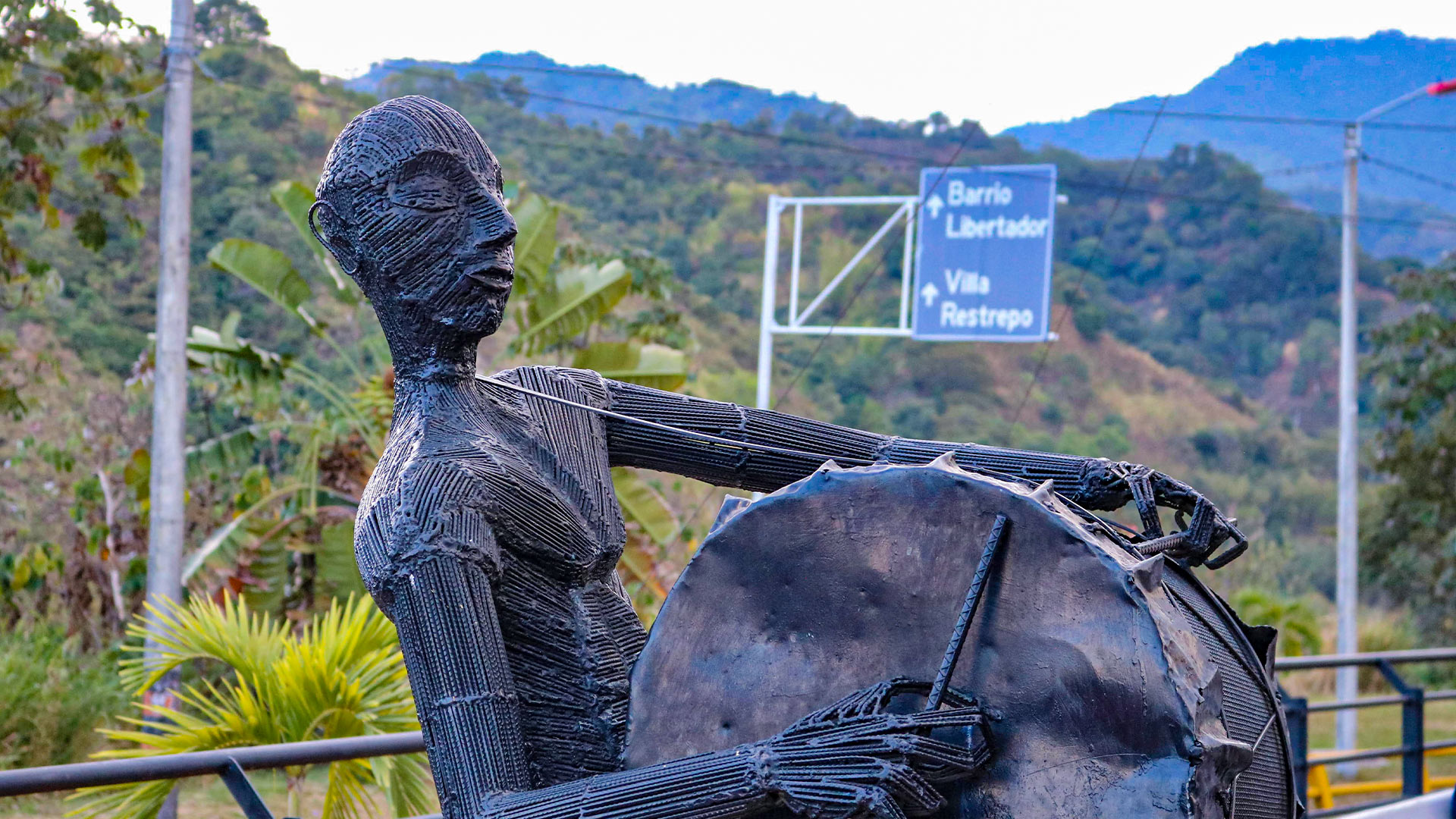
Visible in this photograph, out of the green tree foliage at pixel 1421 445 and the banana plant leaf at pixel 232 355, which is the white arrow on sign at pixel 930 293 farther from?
the banana plant leaf at pixel 232 355

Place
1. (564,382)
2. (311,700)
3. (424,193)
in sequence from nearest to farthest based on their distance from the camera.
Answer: (424,193) < (564,382) < (311,700)

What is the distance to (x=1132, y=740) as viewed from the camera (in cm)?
167

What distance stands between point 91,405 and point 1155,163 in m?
30.8

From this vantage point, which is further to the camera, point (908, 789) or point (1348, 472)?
point (1348, 472)

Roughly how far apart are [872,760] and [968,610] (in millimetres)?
232

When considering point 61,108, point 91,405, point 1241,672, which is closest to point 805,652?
point 1241,672

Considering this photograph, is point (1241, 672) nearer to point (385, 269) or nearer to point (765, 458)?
point (765, 458)

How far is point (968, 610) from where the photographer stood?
178 centimetres

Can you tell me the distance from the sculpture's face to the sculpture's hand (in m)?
0.80

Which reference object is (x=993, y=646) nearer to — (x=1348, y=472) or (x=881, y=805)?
(x=881, y=805)

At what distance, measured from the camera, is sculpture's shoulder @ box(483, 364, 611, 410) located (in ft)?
7.52

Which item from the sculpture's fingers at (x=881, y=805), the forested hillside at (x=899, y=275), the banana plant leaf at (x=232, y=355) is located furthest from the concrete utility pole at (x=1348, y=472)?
the sculpture's fingers at (x=881, y=805)

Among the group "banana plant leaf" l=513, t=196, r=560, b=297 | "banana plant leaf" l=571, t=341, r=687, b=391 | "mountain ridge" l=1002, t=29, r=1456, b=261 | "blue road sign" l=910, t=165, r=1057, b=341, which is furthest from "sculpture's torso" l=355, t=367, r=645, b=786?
"blue road sign" l=910, t=165, r=1057, b=341

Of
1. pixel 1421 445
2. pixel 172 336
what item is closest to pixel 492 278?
pixel 172 336
